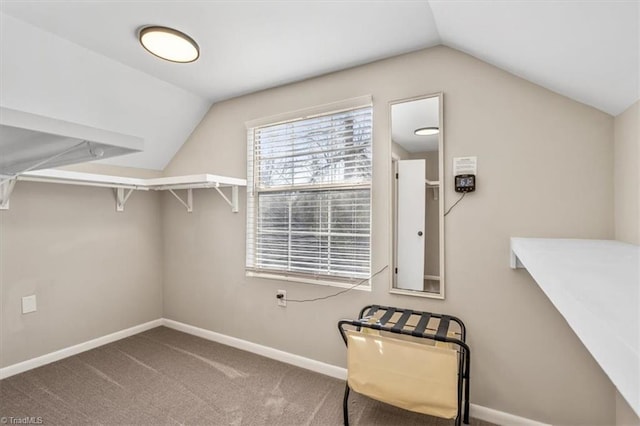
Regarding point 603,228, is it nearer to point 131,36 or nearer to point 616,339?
point 616,339

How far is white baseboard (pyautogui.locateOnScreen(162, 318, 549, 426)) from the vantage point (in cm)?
173

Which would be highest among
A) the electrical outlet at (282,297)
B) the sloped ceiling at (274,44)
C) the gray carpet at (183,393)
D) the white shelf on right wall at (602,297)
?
the sloped ceiling at (274,44)

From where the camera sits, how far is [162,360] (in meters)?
2.52

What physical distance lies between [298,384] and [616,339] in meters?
2.11

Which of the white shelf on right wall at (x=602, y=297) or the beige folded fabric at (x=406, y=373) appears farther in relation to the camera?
the beige folded fabric at (x=406, y=373)

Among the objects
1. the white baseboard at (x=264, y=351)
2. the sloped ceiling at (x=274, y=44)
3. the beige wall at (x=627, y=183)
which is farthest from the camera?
the white baseboard at (x=264, y=351)

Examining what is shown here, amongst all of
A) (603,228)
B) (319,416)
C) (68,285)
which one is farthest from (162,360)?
(603,228)

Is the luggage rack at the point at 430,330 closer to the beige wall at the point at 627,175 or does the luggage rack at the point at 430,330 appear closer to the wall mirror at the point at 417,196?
the wall mirror at the point at 417,196

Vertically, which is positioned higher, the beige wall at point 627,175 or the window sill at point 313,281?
the beige wall at point 627,175

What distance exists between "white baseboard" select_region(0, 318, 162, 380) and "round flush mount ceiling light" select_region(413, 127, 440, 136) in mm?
3260

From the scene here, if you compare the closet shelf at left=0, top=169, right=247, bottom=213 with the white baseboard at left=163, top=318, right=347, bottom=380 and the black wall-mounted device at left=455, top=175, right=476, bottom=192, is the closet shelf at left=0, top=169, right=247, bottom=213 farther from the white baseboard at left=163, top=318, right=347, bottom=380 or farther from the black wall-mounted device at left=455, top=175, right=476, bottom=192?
the black wall-mounted device at left=455, top=175, right=476, bottom=192

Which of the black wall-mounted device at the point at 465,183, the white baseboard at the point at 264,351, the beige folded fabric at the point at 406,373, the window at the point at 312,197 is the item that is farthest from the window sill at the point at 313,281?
the black wall-mounted device at the point at 465,183

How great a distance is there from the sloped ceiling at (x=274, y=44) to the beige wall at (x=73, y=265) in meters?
0.83

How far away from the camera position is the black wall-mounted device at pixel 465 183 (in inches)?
71.0
